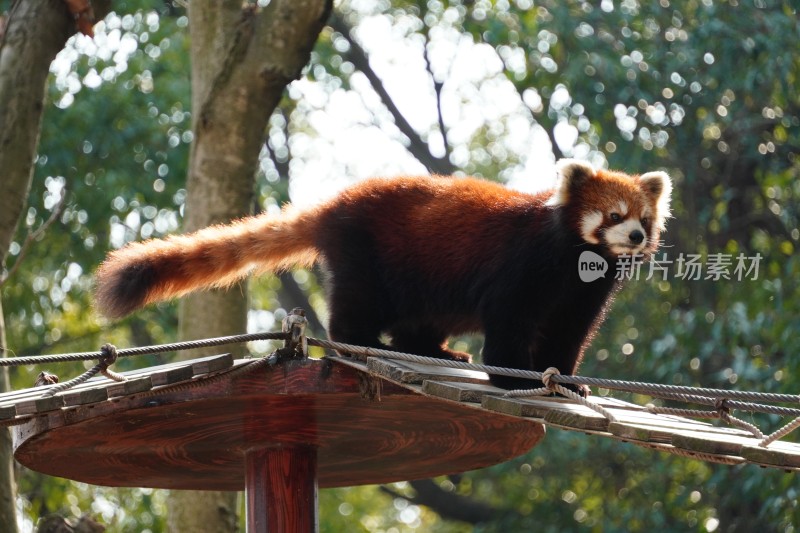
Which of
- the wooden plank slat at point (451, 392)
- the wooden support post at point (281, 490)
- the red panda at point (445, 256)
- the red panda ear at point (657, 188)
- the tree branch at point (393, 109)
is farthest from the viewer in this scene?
the tree branch at point (393, 109)

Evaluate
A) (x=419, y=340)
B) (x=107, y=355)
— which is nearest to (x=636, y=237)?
(x=419, y=340)

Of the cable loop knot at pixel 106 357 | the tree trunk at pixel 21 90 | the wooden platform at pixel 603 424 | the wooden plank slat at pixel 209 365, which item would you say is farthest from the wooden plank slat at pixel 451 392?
the tree trunk at pixel 21 90

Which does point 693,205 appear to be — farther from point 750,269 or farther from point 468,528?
point 468,528

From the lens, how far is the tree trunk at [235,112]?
4875 mm

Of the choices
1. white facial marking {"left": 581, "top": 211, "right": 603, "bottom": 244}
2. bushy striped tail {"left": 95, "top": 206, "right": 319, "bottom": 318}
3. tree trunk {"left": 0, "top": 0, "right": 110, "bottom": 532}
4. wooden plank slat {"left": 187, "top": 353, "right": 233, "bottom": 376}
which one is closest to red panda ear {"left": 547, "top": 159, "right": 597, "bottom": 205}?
white facial marking {"left": 581, "top": 211, "right": 603, "bottom": 244}

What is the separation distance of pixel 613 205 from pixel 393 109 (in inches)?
421

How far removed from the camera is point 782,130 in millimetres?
8086

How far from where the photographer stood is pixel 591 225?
3.98m

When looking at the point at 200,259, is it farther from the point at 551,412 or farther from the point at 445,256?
the point at 551,412

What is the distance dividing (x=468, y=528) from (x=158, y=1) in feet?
23.1

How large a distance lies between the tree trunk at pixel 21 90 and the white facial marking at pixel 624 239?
226 cm

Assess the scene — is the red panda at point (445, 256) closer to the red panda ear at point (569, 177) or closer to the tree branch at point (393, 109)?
the red panda ear at point (569, 177)

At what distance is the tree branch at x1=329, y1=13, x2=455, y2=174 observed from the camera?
548 inches

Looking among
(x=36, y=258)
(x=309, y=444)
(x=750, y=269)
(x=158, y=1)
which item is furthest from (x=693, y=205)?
(x=309, y=444)
